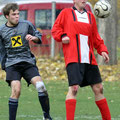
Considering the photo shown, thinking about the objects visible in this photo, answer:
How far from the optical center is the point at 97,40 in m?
6.34

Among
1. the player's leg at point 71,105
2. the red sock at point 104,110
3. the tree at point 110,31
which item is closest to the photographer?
the player's leg at point 71,105

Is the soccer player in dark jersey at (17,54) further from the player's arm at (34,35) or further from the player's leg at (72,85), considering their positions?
the player's leg at (72,85)

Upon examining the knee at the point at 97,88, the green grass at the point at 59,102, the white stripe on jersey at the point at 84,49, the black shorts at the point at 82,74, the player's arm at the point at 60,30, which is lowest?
the green grass at the point at 59,102

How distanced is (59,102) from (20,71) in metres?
2.64

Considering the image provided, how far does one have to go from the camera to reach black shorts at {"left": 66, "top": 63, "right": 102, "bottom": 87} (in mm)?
6012

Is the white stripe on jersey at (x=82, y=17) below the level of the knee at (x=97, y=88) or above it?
above

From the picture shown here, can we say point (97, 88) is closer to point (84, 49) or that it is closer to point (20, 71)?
point (84, 49)

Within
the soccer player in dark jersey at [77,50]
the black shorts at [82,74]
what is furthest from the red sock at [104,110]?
the black shorts at [82,74]

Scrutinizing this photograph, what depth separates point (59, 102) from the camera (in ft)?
29.3

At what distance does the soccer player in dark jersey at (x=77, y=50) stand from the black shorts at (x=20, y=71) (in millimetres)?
546

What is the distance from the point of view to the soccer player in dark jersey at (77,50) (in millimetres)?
6023

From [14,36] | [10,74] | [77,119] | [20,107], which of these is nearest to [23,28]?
[14,36]

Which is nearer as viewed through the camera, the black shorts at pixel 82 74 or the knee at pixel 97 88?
the black shorts at pixel 82 74

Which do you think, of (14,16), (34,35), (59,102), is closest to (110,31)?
(59,102)
